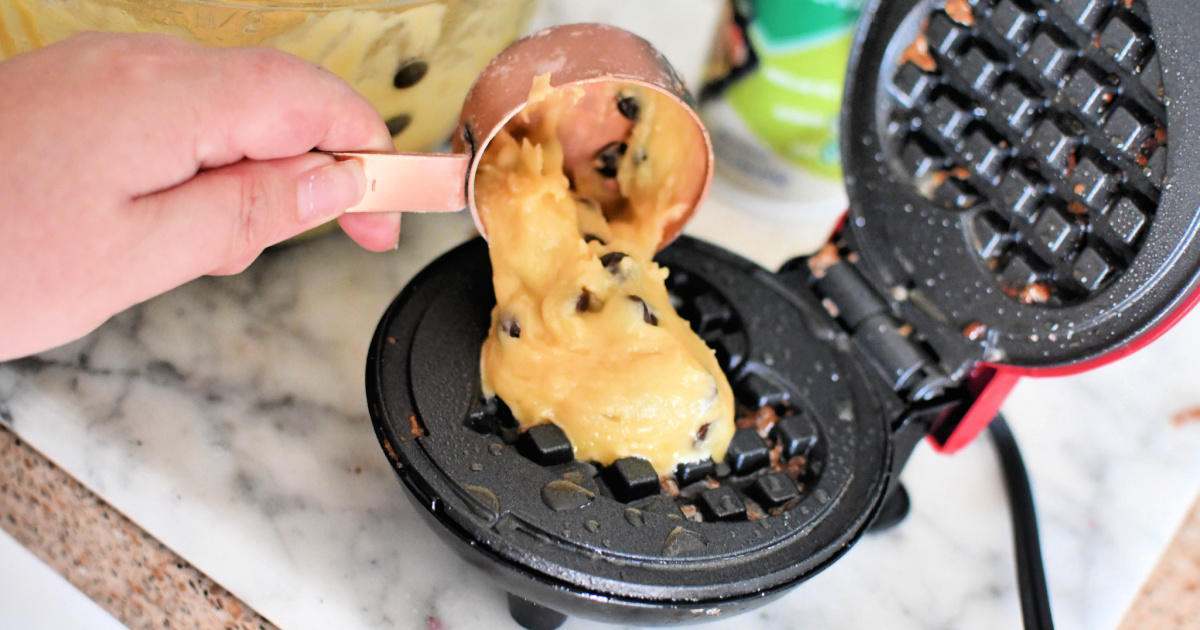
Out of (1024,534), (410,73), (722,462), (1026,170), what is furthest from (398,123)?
(1024,534)

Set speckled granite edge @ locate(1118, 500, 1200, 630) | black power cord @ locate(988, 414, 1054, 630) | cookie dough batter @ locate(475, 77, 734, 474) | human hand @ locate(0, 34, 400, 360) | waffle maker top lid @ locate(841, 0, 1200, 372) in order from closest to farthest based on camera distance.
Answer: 1. human hand @ locate(0, 34, 400, 360)
2. waffle maker top lid @ locate(841, 0, 1200, 372)
3. cookie dough batter @ locate(475, 77, 734, 474)
4. black power cord @ locate(988, 414, 1054, 630)
5. speckled granite edge @ locate(1118, 500, 1200, 630)

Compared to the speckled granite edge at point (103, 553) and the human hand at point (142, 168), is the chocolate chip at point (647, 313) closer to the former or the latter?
the human hand at point (142, 168)

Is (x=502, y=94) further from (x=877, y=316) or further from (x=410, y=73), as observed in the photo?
(x=877, y=316)

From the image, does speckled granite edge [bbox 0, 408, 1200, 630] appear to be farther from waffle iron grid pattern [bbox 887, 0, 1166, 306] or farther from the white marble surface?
waffle iron grid pattern [bbox 887, 0, 1166, 306]

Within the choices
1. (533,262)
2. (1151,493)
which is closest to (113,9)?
(533,262)

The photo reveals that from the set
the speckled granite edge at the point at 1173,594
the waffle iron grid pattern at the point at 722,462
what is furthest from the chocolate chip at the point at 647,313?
the speckled granite edge at the point at 1173,594

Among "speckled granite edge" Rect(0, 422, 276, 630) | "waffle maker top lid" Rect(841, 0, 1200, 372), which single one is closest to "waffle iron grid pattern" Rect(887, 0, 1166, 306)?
"waffle maker top lid" Rect(841, 0, 1200, 372)

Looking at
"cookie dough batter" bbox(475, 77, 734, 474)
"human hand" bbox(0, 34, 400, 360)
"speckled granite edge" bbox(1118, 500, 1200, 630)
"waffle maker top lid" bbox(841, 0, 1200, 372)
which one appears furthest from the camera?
"speckled granite edge" bbox(1118, 500, 1200, 630)
